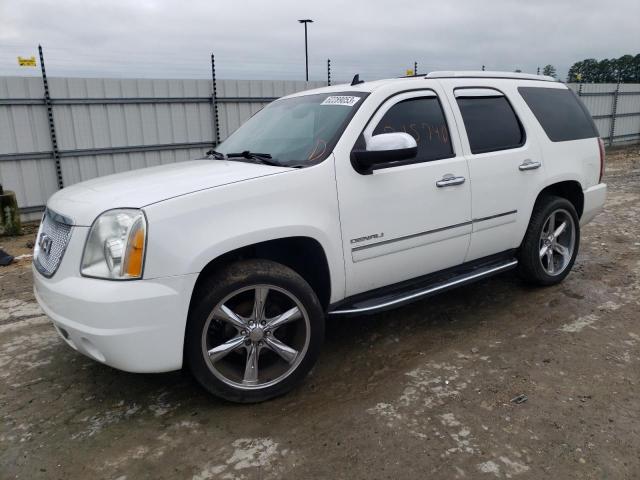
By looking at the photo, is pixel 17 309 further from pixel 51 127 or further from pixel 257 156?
pixel 51 127

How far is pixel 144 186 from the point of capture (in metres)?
2.96

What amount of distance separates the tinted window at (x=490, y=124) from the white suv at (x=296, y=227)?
0.01 metres

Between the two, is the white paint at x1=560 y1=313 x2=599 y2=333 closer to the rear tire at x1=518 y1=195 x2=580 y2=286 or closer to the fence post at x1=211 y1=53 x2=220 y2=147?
the rear tire at x1=518 y1=195 x2=580 y2=286

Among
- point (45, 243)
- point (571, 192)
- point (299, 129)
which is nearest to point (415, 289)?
point (299, 129)

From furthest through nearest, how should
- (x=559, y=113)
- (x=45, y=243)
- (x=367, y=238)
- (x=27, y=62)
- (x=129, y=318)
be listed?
(x=27, y=62) → (x=559, y=113) → (x=367, y=238) → (x=45, y=243) → (x=129, y=318)

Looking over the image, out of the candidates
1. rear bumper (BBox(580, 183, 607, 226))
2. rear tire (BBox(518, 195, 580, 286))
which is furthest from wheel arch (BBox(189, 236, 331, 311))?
rear bumper (BBox(580, 183, 607, 226))

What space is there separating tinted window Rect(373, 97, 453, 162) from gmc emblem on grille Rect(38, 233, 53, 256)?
83.8 inches

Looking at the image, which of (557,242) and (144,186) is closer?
(144,186)

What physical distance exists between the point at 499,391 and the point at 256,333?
1489mm

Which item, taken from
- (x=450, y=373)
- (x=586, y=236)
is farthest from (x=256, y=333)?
(x=586, y=236)

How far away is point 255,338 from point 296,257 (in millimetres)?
621

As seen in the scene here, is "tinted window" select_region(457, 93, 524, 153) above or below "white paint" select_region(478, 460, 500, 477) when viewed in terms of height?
above

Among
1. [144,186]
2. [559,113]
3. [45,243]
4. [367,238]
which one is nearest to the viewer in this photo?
[144,186]

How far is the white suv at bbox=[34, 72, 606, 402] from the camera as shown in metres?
2.67
